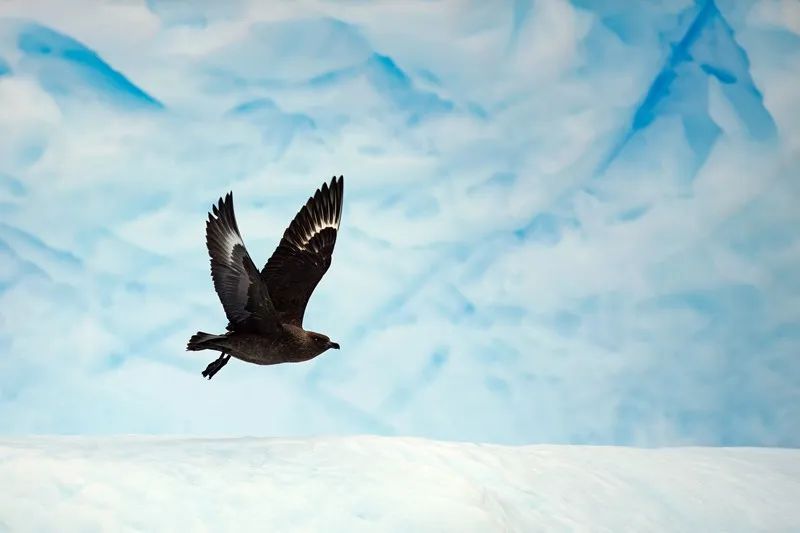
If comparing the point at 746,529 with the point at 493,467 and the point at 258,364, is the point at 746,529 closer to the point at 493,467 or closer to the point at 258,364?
the point at 493,467

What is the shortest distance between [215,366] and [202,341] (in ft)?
1.93

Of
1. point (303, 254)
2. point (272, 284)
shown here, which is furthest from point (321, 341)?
point (303, 254)

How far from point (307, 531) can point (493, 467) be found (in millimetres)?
1752

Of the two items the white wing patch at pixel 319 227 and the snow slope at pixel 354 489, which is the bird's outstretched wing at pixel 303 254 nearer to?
the white wing patch at pixel 319 227

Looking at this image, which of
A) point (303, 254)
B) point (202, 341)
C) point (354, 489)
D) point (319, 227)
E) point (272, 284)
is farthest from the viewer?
point (319, 227)

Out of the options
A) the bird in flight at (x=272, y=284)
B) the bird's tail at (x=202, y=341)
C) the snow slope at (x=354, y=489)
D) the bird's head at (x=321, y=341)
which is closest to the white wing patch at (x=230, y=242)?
the bird in flight at (x=272, y=284)

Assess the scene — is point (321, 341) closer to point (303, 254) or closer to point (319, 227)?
point (303, 254)

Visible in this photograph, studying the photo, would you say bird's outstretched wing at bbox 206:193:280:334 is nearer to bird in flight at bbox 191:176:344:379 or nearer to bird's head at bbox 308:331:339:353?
bird in flight at bbox 191:176:344:379

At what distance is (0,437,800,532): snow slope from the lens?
5.25 m

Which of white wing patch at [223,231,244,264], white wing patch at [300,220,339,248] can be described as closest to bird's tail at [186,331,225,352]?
white wing patch at [223,231,244,264]

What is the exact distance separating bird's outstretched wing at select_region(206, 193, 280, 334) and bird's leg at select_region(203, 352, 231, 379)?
1.53ft

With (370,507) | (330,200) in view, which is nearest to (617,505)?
(370,507)

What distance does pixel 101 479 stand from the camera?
17.7 ft

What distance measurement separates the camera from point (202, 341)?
657cm
